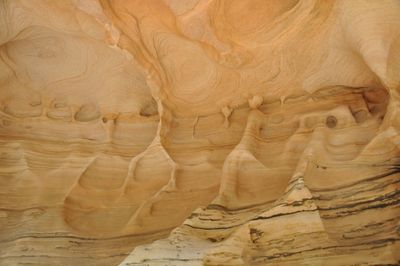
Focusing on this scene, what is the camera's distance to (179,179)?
11.4ft

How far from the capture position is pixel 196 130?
3744 millimetres

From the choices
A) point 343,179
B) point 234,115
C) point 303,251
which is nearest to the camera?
point 303,251

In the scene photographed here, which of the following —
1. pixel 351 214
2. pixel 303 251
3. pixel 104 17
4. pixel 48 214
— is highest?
pixel 104 17

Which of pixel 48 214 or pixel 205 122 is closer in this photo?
pixel 48 214

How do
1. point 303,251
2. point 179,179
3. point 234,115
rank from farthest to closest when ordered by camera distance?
point 234,115 < point 179,179 < point 303,251

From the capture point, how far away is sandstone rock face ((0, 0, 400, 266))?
2723 millimetres

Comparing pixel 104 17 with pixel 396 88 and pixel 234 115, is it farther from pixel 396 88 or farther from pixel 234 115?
pixel 396 88

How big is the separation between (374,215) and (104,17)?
2.16m

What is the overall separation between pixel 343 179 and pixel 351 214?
0.24 metres

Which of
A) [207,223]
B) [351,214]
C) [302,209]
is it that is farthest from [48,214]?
[351,214]

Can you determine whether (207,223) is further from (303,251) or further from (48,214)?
(48,214)

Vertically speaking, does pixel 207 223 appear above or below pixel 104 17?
below

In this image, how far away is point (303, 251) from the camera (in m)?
2.54

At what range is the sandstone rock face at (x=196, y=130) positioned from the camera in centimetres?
272
